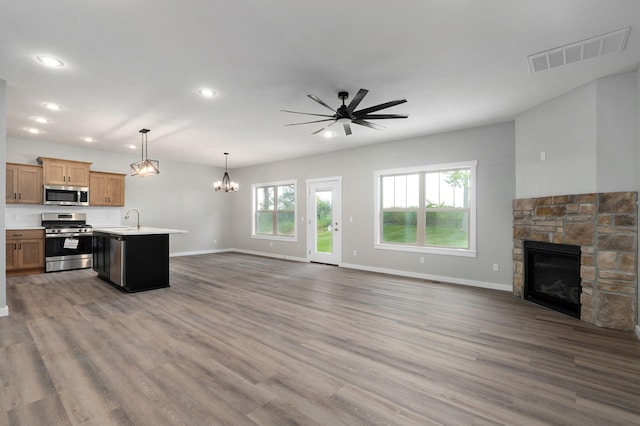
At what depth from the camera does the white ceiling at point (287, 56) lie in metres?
2.31

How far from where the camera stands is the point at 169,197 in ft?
28.2

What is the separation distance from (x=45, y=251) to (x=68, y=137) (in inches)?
93.8

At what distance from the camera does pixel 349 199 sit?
7043 mm

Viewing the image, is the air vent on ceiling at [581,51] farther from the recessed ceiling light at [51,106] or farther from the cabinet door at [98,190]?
the cabinet door at [98,190]

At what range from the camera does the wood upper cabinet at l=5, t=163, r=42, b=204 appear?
5.86 meters

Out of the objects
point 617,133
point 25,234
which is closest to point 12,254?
point 25,234

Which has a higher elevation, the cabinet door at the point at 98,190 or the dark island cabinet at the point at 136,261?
the cabinet door at the point at 98,190

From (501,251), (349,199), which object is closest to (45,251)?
(349,199)

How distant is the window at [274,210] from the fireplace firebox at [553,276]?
547 centimetres

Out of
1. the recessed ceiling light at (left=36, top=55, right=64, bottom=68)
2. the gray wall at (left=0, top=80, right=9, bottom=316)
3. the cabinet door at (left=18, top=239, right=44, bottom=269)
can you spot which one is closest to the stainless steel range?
the cabinet door at (left=18, top=239, right=44, bottom=269)

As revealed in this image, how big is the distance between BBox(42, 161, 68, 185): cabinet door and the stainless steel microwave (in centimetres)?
11

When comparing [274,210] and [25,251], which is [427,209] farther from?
[25,251]

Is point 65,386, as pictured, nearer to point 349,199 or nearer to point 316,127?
point 316,127

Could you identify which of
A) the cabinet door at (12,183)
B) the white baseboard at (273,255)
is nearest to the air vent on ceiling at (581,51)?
the white baseboard at (273,255)
